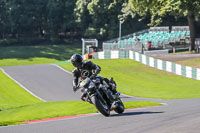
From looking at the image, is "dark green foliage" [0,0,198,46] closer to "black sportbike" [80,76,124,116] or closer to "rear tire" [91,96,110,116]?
"black sportbike" [80,76,124,116]

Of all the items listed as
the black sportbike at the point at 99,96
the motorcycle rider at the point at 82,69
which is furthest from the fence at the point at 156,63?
the motorcycle rider at the point at 82,69

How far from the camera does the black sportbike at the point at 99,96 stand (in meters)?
10.9

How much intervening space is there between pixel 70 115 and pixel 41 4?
6384cm

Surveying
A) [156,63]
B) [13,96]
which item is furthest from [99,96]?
[156,63]

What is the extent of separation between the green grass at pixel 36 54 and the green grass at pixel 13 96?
2866 cm

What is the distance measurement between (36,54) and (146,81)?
36.6 meters

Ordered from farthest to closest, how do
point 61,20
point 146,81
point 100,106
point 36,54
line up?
point 61,20
point 36,54
point 146,81
point 100,106

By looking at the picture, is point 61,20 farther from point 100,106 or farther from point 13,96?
point 100,106

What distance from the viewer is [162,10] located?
39.5 m

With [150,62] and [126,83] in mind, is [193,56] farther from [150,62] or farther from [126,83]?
[126,83]

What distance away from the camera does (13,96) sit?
25219mm

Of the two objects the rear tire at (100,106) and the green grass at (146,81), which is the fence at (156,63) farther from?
the rear tire at (100,106)

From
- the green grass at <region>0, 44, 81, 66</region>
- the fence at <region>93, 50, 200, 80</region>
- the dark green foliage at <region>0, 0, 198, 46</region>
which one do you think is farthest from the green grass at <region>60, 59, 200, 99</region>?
the dark green foliage at <region>0, 0, 198, 46</region>

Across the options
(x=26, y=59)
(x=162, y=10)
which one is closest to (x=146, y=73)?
(x=162, y=10)
